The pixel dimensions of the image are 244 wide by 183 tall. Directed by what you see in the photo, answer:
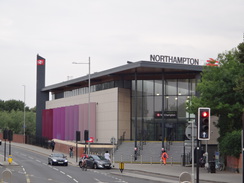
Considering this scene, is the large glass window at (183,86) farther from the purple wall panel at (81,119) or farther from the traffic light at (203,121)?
the traffic light at (203,121)

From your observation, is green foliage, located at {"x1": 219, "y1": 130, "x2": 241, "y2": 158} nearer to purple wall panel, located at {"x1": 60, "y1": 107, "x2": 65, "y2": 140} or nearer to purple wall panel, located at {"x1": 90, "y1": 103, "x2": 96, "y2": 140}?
purple wall panel, located at {"x1": 90, "y1": 103, "x2": 96, "y2": 140}

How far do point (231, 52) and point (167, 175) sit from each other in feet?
47.5

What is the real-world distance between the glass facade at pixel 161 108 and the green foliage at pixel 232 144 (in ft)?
71.0

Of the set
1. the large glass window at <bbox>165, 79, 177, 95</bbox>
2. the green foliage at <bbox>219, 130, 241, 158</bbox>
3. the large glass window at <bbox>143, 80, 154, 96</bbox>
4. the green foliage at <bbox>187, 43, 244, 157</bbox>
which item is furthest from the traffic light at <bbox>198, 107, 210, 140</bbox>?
the large glass window at <bbox>143, 80, 154, 96</bbox>

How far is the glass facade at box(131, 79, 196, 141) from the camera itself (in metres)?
68.6

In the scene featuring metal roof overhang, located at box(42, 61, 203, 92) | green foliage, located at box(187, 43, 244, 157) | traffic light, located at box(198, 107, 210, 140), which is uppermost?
metal roof overhang, located at box(42, 61, 203, 92)

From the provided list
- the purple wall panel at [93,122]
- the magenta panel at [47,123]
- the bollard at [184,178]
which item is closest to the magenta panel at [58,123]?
the magenta panel at [47,123]

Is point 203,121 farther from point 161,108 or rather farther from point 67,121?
point 67,121

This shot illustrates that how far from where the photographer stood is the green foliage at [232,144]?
144 feet

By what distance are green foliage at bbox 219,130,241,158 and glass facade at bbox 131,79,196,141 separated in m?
21.6

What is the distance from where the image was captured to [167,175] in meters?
39.8

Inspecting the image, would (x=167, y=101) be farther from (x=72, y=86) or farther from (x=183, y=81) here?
(x=72, y=86)

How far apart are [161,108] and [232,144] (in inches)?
981

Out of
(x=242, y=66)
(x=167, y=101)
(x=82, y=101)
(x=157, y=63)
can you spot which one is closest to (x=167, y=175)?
(x=242, y=66)
